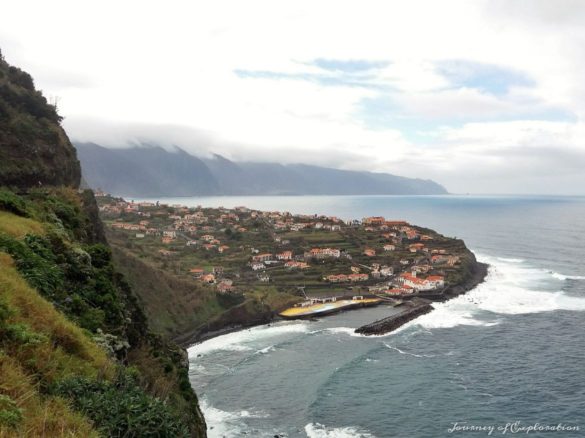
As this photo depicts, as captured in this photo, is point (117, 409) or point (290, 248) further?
point (290, 248)

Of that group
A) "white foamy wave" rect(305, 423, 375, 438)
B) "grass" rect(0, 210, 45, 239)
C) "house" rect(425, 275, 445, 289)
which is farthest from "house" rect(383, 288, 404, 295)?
"grass" rect(0, 210, 45, 239)

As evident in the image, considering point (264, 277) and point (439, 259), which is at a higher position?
point (439, 259)

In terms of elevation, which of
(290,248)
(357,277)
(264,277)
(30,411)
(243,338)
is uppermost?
(30,411)

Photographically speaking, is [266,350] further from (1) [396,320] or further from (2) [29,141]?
(2) [29,141]

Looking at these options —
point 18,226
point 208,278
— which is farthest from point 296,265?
point 18,226

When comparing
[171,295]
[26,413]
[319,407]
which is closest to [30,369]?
[26,413]

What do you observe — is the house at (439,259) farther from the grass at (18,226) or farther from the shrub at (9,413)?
the shrub at (9,413)

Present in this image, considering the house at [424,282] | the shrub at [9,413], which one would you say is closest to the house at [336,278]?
the house at [424,282]
